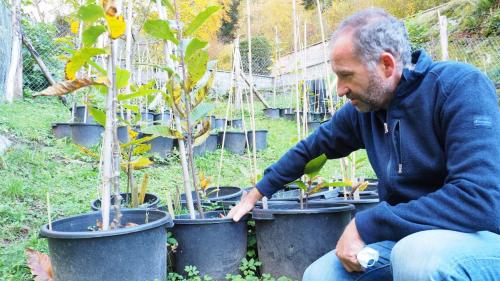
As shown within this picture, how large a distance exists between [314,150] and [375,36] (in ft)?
2.14

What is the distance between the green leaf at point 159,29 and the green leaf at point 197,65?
0.09 metres

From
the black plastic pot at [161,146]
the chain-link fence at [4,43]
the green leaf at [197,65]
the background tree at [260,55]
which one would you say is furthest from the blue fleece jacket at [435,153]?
the background tree at [260,55]

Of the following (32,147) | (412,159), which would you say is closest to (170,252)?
(412,159)

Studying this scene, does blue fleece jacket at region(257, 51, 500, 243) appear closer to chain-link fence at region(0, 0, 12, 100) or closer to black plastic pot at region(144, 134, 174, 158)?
black plastic pot at region(144, 134, 174, 158)

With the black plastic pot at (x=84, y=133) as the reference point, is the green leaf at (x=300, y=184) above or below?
below

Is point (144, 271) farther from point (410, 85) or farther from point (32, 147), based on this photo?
point (32, 147)

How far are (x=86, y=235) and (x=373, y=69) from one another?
1055 mm

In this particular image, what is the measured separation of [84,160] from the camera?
13.8ft

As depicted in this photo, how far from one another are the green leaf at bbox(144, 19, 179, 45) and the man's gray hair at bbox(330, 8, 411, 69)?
2.17ft

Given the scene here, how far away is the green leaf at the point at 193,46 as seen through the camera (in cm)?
169

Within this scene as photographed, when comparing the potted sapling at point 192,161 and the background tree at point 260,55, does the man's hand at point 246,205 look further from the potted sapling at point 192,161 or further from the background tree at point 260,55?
the background tree at point 260,55

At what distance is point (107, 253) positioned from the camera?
4.92 ft

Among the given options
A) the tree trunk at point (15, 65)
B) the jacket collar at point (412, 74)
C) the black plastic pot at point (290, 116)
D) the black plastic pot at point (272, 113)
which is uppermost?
the tree trunk at point (15, 65)

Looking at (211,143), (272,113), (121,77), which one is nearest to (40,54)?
(272,113)
